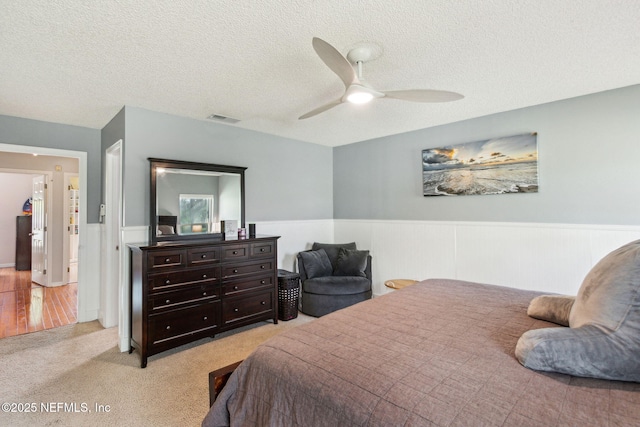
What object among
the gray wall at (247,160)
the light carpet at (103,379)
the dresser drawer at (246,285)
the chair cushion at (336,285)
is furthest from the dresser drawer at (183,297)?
the chair cushion at (336,285)

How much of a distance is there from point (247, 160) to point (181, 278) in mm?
1799

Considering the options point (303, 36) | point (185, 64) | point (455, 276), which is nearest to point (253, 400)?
point (303, 36)

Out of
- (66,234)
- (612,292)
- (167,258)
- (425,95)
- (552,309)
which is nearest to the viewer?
(612,292)

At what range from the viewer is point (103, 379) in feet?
8.43

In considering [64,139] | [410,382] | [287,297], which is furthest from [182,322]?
[64,139]

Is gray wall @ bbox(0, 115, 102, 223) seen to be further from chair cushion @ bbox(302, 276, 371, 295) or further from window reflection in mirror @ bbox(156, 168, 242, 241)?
chair cushion @ bbox(302, 276, 371, 295)

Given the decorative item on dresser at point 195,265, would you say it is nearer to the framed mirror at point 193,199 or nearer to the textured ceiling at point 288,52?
the framed mirror at point 193,199

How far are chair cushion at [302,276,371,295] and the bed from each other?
213cm

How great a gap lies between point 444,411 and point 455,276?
3223 millimetres

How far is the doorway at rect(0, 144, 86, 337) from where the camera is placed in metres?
3.77

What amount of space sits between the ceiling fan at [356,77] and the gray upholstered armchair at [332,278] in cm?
225

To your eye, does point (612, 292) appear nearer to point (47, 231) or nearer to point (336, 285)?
point (336, 285)

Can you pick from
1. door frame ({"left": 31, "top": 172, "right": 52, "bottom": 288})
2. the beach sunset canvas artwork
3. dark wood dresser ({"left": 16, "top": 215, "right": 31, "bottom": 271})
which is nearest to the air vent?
the beach sunset canvas artwork

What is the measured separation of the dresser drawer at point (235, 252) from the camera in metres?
3.31
